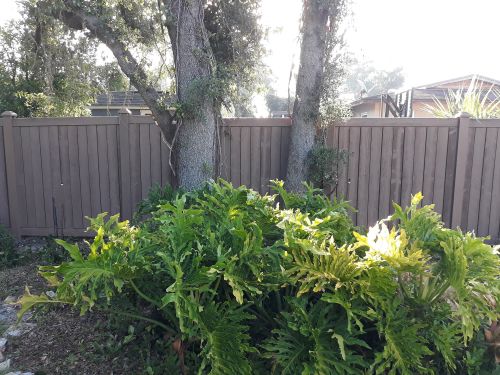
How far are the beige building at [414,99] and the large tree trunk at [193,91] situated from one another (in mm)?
6804

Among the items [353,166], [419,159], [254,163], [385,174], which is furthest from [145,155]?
[419,159]

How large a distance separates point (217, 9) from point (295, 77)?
47.6 inches

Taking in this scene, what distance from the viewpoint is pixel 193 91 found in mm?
4727

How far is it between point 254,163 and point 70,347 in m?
3.21

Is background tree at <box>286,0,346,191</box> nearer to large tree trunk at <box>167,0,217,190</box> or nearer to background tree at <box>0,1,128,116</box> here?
large tree trunk at <box>167,0,217,190</box>

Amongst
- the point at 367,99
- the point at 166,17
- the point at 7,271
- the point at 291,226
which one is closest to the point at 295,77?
the point at 166,17

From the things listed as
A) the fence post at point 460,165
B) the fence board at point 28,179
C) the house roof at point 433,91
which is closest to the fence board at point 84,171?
the fence board at point 28,179

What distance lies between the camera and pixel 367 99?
1480 centimetres

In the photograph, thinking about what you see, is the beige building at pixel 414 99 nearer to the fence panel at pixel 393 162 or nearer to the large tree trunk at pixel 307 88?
the fence panel at pixel 393 162

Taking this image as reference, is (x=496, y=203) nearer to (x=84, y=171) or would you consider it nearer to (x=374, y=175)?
(x=374, y=175)

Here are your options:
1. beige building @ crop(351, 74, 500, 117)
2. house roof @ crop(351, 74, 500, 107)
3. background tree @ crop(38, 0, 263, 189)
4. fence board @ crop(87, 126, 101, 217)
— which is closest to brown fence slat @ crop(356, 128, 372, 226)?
background tree @ crop(38, 0, 263, 189)

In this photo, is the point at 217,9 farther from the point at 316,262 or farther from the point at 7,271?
the point at 316,262

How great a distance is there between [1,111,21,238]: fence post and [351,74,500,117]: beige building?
7667 millimetres

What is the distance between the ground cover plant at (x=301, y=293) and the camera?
2.13 m
